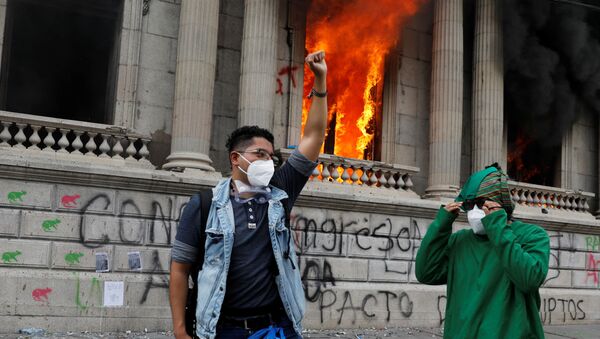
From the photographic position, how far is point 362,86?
1389 centimetres

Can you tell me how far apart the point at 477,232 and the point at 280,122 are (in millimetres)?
8795

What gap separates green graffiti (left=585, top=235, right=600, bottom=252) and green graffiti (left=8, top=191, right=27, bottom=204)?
38.5 feet

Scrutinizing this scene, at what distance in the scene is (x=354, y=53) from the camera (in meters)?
13.6

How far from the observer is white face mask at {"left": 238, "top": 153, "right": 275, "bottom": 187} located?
10.2 feet

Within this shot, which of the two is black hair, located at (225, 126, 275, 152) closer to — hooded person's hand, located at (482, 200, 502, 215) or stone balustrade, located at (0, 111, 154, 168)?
hooded person's hand, located at (482, 200, 502, 215)

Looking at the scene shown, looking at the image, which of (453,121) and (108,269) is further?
(453,121)

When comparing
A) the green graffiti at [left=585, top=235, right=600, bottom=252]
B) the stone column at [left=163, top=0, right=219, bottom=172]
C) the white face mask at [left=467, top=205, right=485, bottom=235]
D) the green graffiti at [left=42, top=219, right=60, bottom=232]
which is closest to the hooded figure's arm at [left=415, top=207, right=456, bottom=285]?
the white face mask at [left=467, top=205, right=485, bottom=235]

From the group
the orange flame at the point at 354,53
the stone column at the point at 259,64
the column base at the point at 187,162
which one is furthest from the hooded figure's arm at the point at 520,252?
the orange flame at the point at 354,53

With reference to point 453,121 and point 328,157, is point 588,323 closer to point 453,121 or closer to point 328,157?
point 453,121

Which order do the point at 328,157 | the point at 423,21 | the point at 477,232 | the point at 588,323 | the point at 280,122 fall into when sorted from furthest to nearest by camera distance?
the point at 423,21
the point at 588,323
the point at 280,122
the point at 328,157
the point at 477,232

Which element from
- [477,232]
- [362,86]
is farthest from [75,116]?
[477,232]

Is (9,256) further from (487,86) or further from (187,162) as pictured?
(487,86)

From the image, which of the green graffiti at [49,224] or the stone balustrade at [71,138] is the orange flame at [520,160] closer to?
the stone balustrade at [71,138]

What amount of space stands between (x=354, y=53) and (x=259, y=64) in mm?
3581
